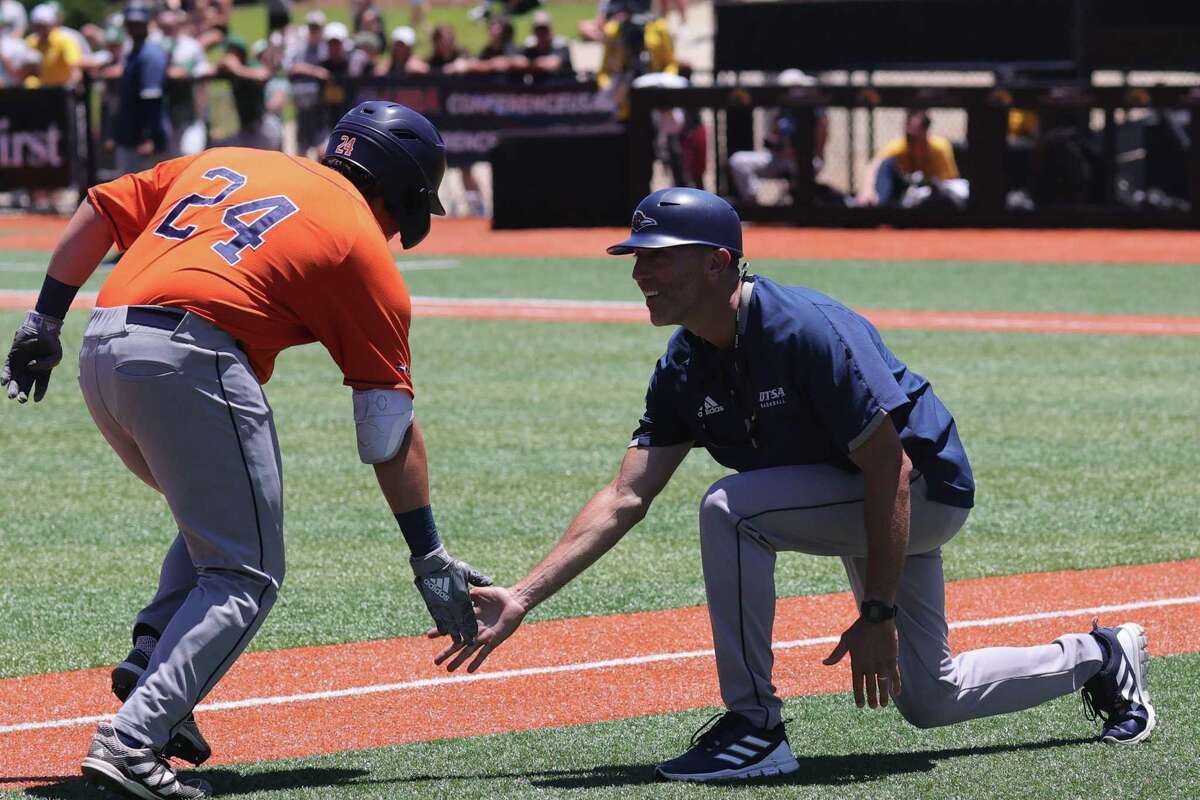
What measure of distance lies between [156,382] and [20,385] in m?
0.82

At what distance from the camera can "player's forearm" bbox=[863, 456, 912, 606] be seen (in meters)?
4.50

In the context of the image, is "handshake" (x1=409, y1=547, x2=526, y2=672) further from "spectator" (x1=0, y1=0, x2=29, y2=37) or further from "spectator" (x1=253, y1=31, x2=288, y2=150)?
"spectator" (x1=0, y1=0, x2=29, y2=37)

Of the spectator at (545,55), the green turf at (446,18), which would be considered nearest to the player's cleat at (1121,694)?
the spectator at (545,55)

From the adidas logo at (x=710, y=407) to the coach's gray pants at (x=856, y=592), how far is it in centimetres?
18

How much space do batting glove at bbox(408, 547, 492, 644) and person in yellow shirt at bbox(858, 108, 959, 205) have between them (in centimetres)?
1732

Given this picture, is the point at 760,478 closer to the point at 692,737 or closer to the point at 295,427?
the point at 692,737

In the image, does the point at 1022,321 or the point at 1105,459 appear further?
the point at 1022,321

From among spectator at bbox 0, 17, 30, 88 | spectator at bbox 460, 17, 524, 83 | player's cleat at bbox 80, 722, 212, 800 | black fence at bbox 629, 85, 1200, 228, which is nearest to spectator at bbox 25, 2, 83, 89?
spectator at bbox 0, 17, 30, 88

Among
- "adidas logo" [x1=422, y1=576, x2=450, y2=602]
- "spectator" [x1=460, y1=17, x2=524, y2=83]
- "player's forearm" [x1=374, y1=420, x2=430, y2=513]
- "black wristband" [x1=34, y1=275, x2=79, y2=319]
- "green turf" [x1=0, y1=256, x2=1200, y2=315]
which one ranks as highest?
"black wristband" [x1=34, y1=275, x2=79, y2=319]

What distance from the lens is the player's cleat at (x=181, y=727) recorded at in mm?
4719

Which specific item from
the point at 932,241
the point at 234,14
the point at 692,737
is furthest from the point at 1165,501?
the point at 234,14

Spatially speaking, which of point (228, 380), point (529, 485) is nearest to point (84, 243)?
point (228, 380)

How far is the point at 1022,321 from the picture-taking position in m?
14.8

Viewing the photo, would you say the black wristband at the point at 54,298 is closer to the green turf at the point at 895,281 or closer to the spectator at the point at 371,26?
the green turf at the point at 895,281
